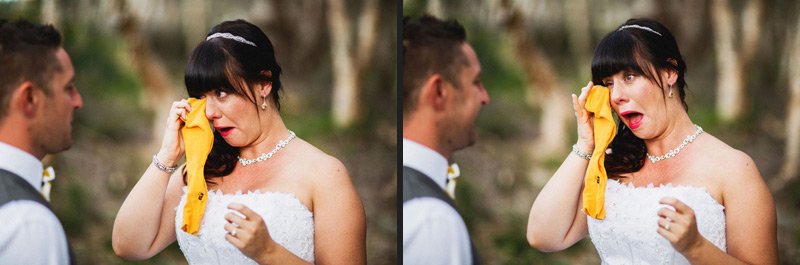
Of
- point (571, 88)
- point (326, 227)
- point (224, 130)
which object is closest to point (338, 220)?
point (326, 227)

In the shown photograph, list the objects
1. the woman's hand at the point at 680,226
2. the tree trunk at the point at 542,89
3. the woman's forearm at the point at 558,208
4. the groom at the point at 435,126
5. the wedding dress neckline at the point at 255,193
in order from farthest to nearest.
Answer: the groom at the point at 435,126 < the tree trunk at the point at 542,89 < the woman's forearm at the point at 558,208 < the wedding dress neckline at the point at 255,193 < the woman's hand at the point at 680,226

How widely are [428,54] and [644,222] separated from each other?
130cm

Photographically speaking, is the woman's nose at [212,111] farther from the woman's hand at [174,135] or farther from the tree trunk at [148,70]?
the tree trunk at [148,70]

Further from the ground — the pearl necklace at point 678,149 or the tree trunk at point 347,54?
the tree trunk at point 347,54

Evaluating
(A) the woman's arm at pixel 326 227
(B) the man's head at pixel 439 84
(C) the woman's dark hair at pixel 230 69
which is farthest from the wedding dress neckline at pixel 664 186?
(C) the woman's dark hair at pixel 230 69

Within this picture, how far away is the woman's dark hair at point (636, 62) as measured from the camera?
4.66 meters

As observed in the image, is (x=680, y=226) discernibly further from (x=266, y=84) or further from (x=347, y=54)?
(x=266, y=84)

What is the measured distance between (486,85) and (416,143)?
1.43 ft

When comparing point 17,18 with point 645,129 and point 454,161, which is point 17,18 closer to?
point 454,161

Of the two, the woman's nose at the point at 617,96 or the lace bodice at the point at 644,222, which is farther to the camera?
the woman's nose at the point at 617,96

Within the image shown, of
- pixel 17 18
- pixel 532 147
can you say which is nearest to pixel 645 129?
pixel 532 147

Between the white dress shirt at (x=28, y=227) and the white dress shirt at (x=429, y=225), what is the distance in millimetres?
1667

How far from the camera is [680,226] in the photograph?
448 centimetres

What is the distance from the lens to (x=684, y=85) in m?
4.75
